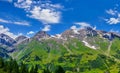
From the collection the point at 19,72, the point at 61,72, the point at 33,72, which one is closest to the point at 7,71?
the point at 19,72

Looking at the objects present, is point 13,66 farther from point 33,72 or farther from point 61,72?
point 61,72

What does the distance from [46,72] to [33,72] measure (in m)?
8.13

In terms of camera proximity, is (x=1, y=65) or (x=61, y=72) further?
(x=1, y=65)

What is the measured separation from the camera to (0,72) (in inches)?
5246

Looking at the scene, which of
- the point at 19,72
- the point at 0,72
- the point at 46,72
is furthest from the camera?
the point at 46,72

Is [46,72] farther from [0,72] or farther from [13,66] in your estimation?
[0,72]

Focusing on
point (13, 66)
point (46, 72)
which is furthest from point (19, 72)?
point (46, 72)

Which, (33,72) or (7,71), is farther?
(33,72)

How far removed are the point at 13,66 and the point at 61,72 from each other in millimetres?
30487

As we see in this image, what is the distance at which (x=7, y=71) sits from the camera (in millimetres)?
141250

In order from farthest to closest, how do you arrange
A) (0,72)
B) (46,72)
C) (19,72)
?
(46,72) → (19,72) → (0,72)

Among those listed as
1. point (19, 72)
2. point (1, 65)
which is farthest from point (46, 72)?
point (1, 65)

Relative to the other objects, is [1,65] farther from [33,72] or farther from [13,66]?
[33,72]

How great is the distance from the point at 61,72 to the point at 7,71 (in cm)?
3011
